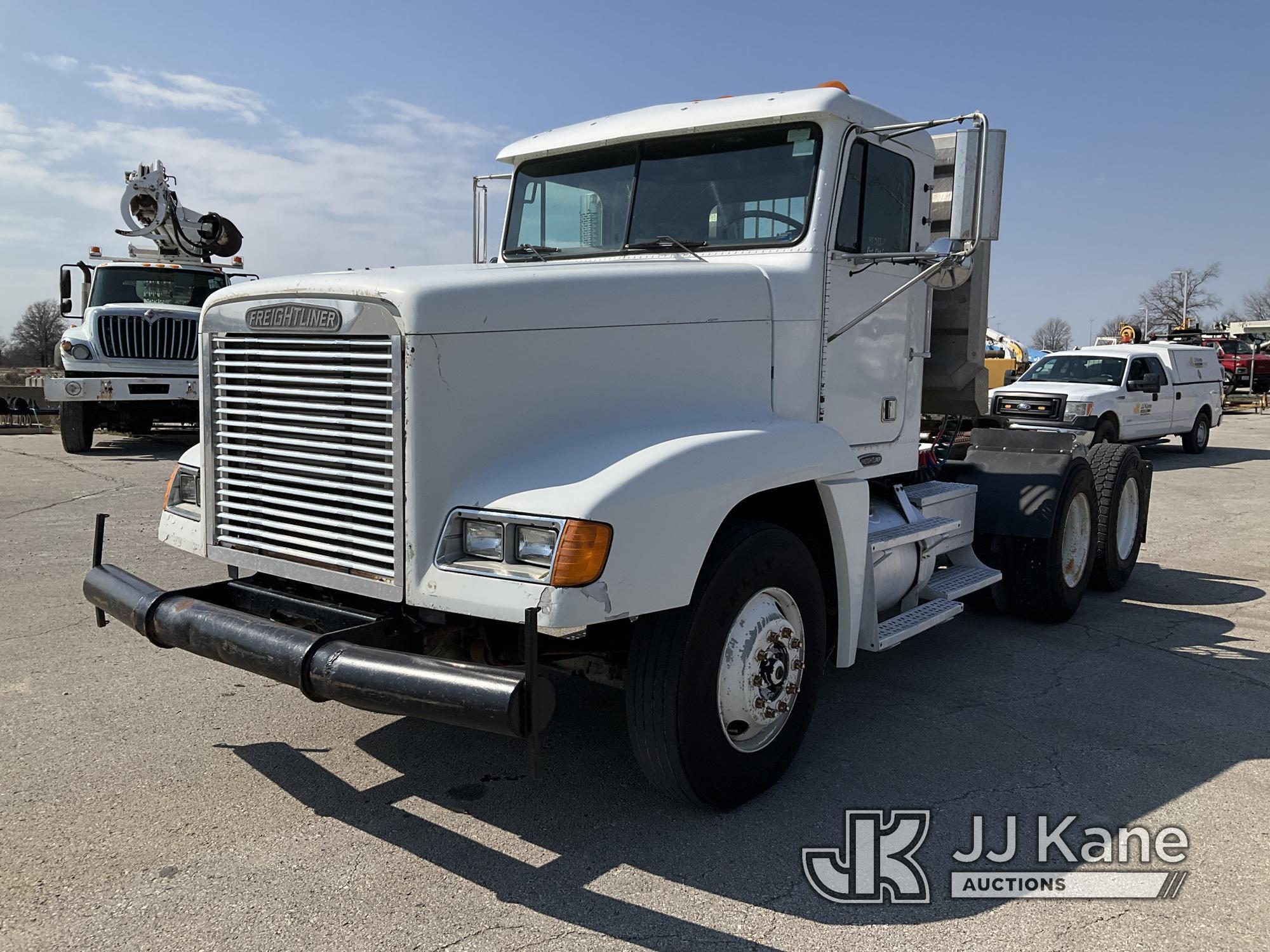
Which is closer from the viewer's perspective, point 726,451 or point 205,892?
point 205,892

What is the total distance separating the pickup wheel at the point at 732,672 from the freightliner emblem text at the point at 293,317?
4.72 ft

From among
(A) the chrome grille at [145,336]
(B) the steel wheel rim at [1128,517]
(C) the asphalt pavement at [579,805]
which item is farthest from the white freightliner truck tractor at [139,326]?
(B) the steel wheel rim at [1128,517]

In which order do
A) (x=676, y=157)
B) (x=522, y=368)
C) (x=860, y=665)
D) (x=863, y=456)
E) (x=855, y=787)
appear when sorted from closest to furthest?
1. (x=522, y=368)
2. (x=855, y=787)
3. (x=676, y=157)
4. (x=863, y=456)
5. (x=860, y=665)

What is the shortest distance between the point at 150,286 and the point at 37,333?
204 ft

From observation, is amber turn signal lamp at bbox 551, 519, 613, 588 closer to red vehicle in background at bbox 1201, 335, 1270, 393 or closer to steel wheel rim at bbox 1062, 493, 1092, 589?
steel wheel rim at bbox 1062, 493, 1092, 589

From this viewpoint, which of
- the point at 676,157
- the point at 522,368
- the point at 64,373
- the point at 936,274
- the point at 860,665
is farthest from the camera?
the point at 64,373

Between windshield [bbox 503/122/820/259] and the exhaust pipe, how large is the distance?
2.32 metres

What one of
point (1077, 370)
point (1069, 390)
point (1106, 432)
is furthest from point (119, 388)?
point (1077, 370)

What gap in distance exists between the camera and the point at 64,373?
593 inches

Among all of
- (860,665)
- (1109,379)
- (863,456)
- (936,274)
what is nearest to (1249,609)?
(860,665)

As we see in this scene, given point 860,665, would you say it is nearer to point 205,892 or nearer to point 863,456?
point 863,456

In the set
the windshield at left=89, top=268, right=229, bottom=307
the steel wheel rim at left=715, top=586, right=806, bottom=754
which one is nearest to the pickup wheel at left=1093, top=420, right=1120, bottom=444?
the steel wheel rim at left=715, top=586, right=806, bottom=754

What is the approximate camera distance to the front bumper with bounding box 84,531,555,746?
2.79 metres

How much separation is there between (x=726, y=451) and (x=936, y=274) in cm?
142
